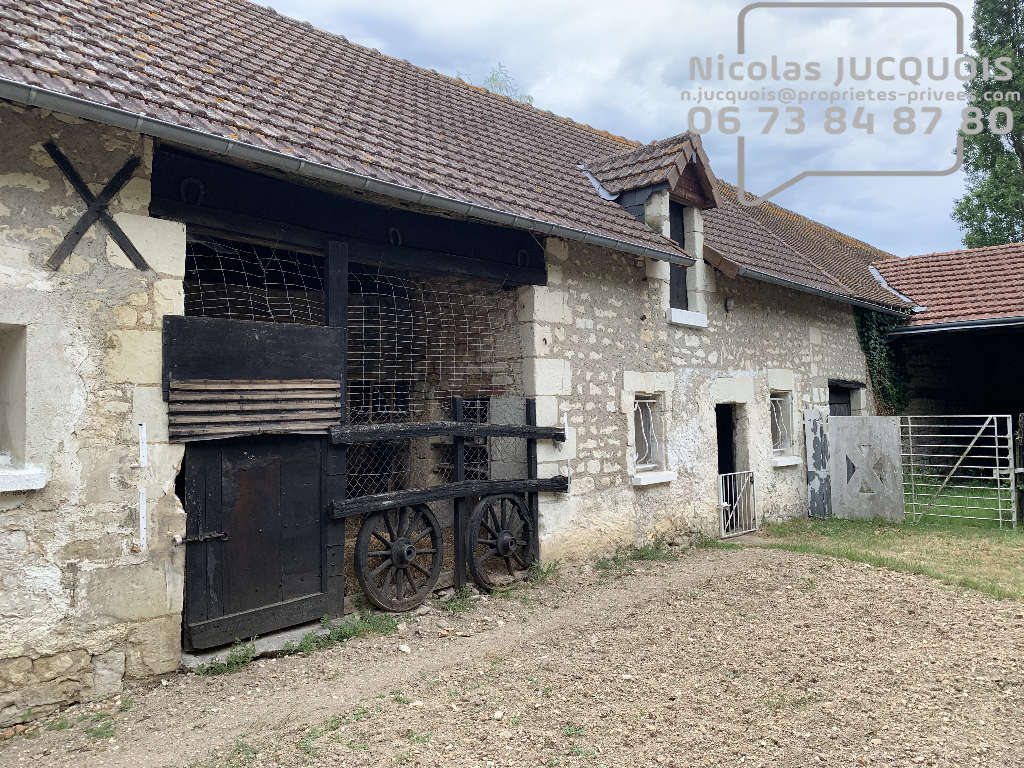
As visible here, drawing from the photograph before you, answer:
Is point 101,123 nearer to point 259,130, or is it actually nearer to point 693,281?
point 259,130

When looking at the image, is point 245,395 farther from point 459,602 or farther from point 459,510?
point 459,602

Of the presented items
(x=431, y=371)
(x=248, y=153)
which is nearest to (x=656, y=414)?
(x=431, y=371)

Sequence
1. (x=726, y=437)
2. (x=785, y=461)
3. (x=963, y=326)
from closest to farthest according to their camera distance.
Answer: (x=726, y=437), (x=785, y=461), (x=963, y=326)

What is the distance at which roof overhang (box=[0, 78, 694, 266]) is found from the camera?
3.54 metres

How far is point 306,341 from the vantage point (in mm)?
4984

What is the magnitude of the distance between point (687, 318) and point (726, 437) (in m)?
2.19

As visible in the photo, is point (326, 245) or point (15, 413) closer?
point (15, 413)

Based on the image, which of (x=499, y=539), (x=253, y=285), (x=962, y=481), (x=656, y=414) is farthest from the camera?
(x=962, y=481)

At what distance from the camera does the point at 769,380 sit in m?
9.59

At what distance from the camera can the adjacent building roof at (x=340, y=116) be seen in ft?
13.6

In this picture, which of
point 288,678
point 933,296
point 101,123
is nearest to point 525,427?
point 288,678


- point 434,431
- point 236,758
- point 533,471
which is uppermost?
point 434,431

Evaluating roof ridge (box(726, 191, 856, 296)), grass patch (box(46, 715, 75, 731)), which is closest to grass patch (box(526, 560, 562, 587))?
grass patch (box(46, 715, 75, 731))

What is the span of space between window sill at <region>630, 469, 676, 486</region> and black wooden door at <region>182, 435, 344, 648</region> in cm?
344
